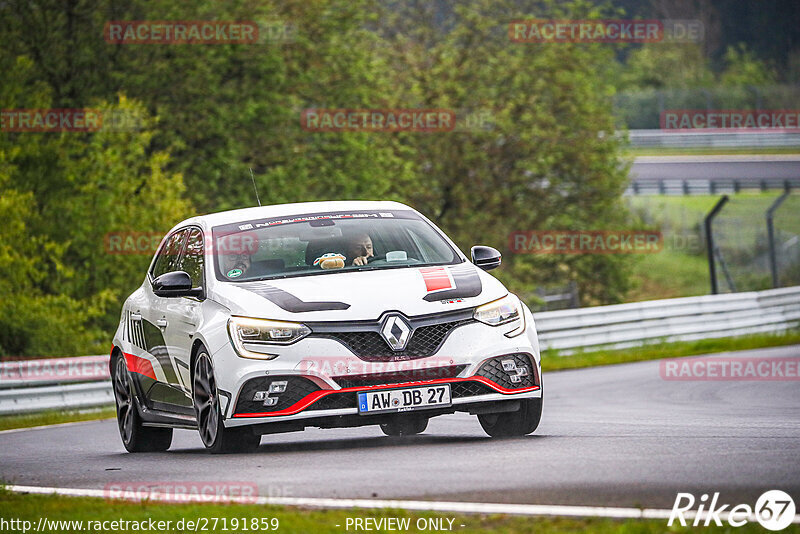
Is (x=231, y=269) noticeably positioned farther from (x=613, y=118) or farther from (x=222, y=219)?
A: (x=613, y=118)

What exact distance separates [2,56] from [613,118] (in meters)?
18.1

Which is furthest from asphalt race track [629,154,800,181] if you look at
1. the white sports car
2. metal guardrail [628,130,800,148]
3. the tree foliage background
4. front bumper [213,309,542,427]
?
front bumper [213,309,542,427]

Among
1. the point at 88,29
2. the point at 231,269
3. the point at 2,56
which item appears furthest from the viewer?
the point at 88,29

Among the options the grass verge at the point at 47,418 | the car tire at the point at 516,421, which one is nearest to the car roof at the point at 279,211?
the car tire at the point at 516,421

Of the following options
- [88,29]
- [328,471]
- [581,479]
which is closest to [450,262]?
[328,471]

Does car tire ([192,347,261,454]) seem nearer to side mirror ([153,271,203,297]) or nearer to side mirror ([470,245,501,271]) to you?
side mirror ([153,271,203,297])

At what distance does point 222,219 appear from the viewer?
34.8ft

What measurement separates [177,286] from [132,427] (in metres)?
2.05

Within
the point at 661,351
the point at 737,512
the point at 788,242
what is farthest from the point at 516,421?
the point at 788,242

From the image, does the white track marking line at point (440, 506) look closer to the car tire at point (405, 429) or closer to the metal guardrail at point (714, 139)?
the car tire at point (405, 429)

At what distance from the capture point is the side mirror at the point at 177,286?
982cm

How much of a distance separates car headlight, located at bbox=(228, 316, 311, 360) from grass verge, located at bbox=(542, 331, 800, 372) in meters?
14.0

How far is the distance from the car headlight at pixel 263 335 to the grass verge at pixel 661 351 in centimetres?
1405

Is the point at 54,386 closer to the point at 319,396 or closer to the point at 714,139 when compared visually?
the point at 319,396
